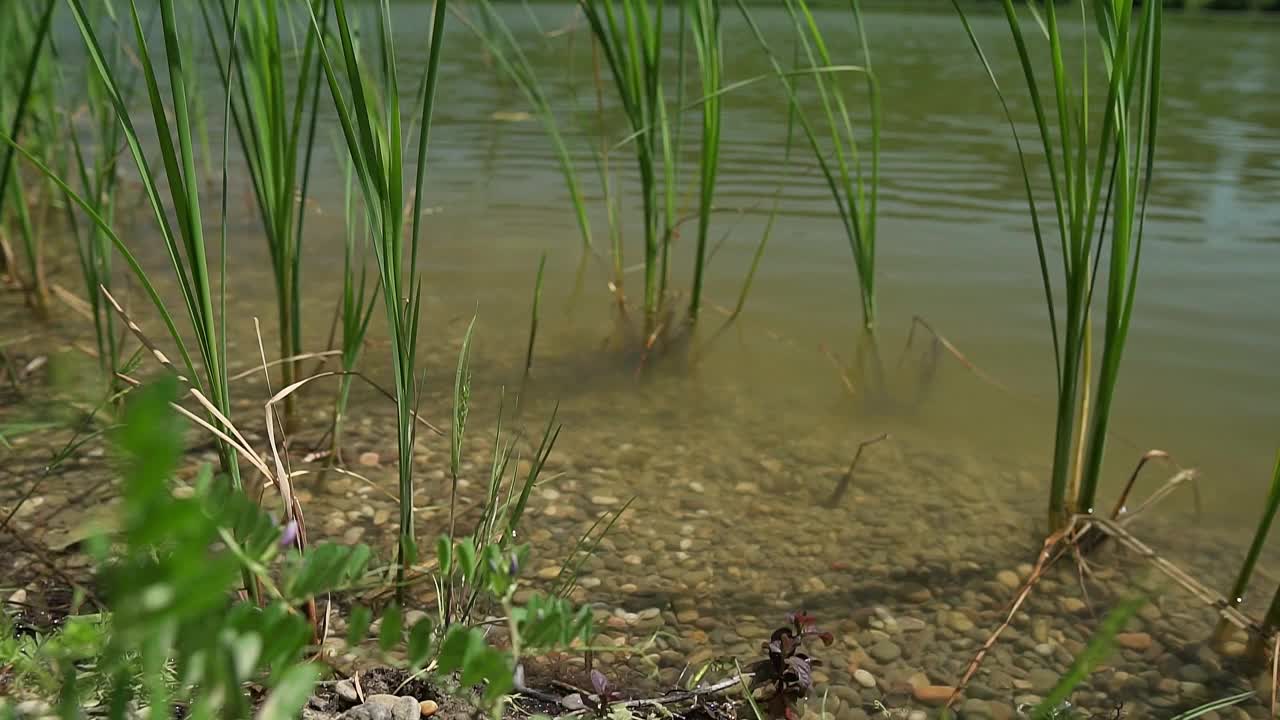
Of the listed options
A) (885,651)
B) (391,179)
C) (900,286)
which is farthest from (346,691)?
(900,286)

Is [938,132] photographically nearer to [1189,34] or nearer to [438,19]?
[438,19]

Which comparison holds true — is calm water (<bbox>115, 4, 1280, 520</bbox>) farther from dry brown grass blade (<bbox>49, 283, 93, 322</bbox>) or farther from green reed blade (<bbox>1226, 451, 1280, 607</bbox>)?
green reed blade (<bbox>1226, 451, 1280, 607</bbox>)

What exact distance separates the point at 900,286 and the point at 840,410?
3.32ft

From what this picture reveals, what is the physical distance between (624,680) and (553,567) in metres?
0.35

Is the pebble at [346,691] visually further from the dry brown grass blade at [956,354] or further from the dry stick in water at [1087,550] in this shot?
the dry brown grass blade at [956,354]

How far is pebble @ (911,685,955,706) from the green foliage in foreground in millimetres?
753

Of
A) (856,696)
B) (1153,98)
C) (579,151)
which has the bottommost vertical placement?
(856,696)

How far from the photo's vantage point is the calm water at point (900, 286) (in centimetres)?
247

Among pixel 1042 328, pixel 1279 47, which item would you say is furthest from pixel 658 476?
pixel 1279 47

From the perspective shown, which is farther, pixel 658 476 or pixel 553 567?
pixel 658 476

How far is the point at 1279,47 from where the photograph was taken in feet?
43.7

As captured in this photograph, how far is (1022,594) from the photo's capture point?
1564 millimetres

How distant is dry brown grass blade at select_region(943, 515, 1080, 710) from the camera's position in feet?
4.88

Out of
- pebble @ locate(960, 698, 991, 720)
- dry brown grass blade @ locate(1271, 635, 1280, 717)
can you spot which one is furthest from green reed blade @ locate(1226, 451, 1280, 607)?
pebble @ locate(960, 698, 991, 720)
